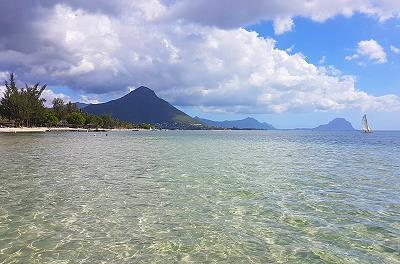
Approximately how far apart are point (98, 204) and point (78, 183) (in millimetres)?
7493

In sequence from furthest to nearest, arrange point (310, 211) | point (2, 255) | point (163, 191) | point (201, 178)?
point (201, 178) → point (163, 191) → point (310, 211) → point (2, 255)

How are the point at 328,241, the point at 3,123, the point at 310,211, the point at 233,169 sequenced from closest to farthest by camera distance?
the point at 328,241
the point at 310,211
the point at 233,169
the point at 3,123

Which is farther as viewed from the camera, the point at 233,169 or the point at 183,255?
the point at 233,169

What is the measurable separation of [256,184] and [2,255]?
18290 millimetres

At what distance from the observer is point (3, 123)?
196 m

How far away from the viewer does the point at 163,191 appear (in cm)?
2322

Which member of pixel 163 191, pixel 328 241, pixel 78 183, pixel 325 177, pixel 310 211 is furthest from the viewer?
pixel 325 177

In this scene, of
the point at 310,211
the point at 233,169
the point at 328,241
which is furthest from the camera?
the point at 233,169

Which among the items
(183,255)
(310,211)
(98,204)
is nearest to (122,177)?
(98,204)

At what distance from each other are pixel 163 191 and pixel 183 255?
37.4 feet

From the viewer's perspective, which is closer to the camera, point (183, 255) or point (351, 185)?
point (183, 255)

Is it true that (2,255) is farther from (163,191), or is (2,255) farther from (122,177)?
(122,177)

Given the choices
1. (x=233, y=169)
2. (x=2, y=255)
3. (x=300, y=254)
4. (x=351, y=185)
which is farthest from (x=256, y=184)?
(x=2, y=255)

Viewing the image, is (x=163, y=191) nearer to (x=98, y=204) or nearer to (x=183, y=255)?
(x=98, y=204)
